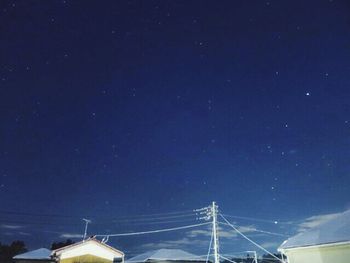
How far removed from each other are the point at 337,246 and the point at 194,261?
2514cm

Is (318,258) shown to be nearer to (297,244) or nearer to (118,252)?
(297,244)

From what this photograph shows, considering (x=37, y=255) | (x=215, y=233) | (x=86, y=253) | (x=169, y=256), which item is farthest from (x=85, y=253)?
(x=169, y=256)

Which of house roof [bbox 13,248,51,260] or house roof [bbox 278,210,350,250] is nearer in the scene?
house roof [bbox 278,210,350,250]

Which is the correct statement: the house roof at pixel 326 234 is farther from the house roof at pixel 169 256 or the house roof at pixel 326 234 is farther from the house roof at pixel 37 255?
the house roof at pixel 37 255

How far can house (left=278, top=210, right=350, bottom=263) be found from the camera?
16.8 meters

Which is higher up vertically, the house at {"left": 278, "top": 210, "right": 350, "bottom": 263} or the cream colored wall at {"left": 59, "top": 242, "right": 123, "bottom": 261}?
the cream colored wall at {"left": 59, "top": 242, "right": 123, "bottom": 261}

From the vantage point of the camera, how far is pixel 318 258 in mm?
18000

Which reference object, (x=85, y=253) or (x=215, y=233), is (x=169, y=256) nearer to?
(x=215, y=233)

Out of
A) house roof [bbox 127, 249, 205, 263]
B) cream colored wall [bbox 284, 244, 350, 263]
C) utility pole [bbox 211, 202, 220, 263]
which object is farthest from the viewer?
house roof [bbox 127, 249, 205, 263]

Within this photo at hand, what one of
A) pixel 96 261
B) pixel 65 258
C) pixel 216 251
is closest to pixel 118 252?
pixel 96 261

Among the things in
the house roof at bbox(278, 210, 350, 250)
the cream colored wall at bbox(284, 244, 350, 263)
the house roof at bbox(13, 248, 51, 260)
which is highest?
the house roof at bbox(13, 248, 51, 260)

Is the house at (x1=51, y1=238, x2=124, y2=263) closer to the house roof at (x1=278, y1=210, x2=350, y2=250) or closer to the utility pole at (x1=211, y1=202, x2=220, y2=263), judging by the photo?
the utility pole at (x1=211, y1=202, x2=220, y2=263)

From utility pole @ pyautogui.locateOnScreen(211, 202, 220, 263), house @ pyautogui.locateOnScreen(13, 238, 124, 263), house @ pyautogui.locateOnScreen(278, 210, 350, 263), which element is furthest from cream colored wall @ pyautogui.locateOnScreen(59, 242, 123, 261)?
house @ pyautogui.locateOnScreen(278, 210, 350, 263)

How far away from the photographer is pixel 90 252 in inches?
1027
